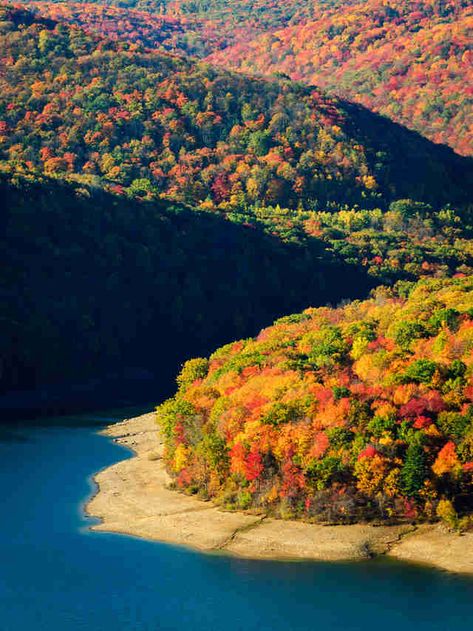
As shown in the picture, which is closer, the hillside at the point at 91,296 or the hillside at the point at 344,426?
the hillside at the point at 344,426

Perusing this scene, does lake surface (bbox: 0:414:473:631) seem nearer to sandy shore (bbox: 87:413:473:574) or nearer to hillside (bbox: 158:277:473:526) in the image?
sandy shore (bbox: 87:413:473:574)

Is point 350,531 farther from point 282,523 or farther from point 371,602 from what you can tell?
point 371,602

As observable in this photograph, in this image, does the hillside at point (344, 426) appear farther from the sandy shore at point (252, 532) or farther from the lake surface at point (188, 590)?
the lake surface at point (188, 590)

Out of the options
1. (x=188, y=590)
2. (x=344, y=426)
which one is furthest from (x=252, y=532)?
(x=188, y=590)

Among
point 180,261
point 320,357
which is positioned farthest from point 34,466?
point 180,261

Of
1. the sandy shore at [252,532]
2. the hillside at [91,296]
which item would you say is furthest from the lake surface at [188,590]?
the hillside at [91,296]

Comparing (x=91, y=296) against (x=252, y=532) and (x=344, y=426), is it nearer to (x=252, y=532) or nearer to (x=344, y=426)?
(x=344, y=426)
